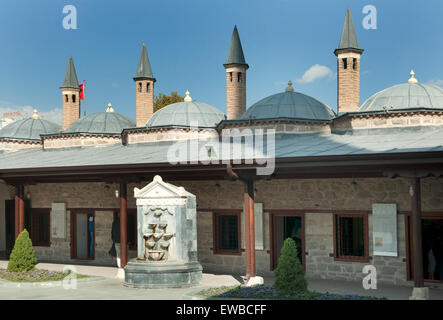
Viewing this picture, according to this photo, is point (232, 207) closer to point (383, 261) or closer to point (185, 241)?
point (185, 241)

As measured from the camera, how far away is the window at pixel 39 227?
65.1 feet

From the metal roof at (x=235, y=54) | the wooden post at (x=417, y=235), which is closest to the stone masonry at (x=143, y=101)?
the metal roof at (x=235, y=54)

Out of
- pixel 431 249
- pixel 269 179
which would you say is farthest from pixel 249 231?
pixel 431 249

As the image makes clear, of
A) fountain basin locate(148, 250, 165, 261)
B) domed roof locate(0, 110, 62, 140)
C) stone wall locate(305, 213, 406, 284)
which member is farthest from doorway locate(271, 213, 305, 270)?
domed roof locate(0, 110, 62, 140)

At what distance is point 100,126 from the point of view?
77.6ft

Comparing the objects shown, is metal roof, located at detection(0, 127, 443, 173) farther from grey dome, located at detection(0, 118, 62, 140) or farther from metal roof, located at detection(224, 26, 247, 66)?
metal roof, located at detection(224, 26, 247, 66)

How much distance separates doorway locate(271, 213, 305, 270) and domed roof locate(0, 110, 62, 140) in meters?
13.5

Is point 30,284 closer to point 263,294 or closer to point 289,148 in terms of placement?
point 263,294

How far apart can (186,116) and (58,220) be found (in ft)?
20.6

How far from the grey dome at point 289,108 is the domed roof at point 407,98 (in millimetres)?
1776

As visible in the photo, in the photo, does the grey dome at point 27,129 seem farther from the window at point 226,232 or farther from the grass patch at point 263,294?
the grass patch at point 263,294

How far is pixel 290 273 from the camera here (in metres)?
10.8
